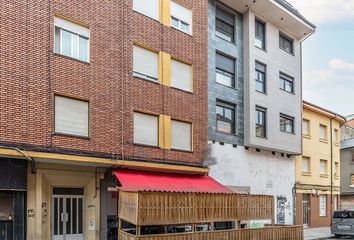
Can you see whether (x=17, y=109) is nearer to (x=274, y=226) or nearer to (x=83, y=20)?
(x=83, y=20)

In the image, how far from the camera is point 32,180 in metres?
15.6

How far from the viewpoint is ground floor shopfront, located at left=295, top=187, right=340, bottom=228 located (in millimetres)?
30641

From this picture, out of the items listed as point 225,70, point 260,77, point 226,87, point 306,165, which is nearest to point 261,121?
point 260,77

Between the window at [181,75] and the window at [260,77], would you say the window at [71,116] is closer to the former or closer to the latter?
the window at [181,75]

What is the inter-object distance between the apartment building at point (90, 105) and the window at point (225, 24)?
8.01 ft

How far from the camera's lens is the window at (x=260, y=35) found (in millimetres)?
26703

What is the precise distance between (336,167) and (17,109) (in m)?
27.8

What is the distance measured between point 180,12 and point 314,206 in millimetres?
18134

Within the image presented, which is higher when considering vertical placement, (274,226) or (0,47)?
(0,47)

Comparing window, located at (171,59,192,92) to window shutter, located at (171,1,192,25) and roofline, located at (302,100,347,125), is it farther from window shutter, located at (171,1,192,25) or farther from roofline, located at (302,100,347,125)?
roofline, located at (302,100,347,125)

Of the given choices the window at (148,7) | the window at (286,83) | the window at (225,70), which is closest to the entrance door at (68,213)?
the window at (148,7)

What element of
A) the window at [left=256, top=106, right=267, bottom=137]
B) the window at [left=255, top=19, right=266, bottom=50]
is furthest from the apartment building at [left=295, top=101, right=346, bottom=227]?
the window at [left=255, top=19, right=266, bottom=50]

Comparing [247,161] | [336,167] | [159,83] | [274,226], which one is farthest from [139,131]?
[336,167]

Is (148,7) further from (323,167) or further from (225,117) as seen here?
(323,167)
